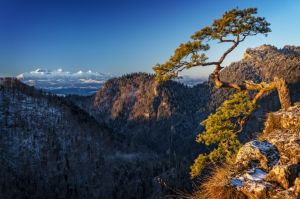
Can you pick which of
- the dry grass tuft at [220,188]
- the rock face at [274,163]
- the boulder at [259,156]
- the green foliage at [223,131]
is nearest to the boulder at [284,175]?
the rock face at [274,163]

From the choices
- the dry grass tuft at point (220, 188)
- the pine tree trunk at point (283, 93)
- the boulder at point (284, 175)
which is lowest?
the dry grass tuft at point (220, 188)

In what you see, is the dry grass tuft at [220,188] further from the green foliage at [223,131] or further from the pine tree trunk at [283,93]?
the pine tree trunk at [283,93]

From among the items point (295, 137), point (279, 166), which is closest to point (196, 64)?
point (295, 137)

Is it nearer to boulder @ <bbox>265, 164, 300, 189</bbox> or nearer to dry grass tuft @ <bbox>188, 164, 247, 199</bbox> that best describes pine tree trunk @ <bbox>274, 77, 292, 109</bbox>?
dry grass tuft @ <bbox>188, 164, 247, 199</bbox>

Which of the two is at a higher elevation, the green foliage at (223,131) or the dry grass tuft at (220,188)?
the green foliage at (223,131)

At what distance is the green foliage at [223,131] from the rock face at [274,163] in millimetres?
2545

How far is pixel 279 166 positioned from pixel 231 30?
1144cm

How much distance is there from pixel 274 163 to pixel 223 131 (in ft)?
19.9

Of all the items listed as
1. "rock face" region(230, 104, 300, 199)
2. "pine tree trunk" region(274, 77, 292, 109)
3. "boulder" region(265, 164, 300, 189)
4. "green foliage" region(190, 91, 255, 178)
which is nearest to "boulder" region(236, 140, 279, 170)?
"rock face" region(230, 104, 300, 199)

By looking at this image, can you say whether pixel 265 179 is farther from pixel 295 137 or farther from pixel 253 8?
pixel 253 8

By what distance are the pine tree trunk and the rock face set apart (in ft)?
9.05

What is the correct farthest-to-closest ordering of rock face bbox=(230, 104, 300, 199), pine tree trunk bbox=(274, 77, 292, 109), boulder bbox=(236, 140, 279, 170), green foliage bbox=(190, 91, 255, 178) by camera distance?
Answer: pine tree trunk bbox=(274, 77, 292, 109)
green foliage bbox=(190, 91, 255, 178)
boulder bbox=(236, 140, 279, 170)
rock face bbox=(230, 104, 300, 199)

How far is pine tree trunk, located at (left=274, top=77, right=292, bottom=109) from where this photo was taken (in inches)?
805

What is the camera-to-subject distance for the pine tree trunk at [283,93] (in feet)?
67.1
